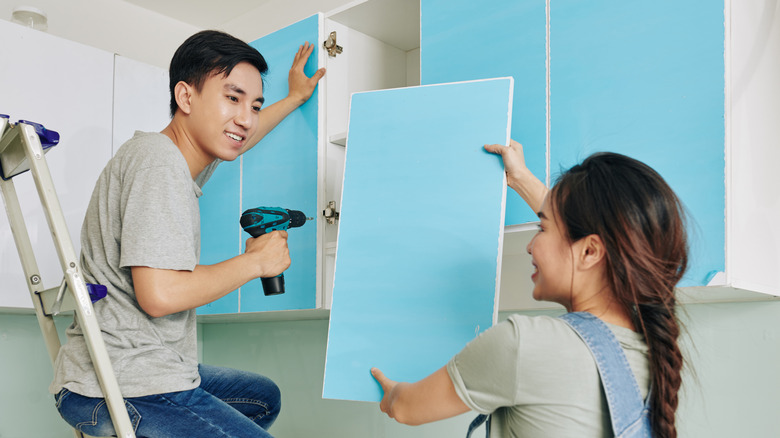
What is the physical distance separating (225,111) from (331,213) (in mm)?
579

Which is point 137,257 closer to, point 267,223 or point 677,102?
point 267,223

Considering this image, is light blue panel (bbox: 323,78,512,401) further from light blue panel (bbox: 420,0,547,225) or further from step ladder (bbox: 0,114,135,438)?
step ladder (bbox: 0,114,135,438)

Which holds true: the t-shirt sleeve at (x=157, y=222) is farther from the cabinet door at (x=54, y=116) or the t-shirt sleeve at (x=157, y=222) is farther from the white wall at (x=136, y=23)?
the white wall at (x=136, y=23)

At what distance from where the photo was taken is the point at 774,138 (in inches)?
61.7

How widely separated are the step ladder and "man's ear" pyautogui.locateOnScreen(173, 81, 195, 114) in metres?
0.30

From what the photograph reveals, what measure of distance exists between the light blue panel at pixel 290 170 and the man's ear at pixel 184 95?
23.8 inches

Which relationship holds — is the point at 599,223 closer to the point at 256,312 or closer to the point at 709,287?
the point at 709,287

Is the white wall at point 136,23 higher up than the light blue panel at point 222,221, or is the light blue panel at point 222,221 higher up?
the white wall at point 136,23

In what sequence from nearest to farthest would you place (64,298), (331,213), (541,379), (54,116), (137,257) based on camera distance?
(541,379) → (137,257) → (64,298) → (331,213) → (54,116)

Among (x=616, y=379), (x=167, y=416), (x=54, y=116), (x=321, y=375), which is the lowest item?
(x=321, y=375)

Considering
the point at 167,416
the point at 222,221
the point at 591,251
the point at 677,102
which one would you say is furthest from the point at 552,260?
the point at 222,221

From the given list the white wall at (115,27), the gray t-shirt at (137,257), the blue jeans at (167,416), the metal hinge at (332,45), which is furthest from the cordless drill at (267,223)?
the white wall at (115,27)

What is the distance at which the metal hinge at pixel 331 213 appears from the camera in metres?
2.16

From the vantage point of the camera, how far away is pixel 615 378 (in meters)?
1.06
